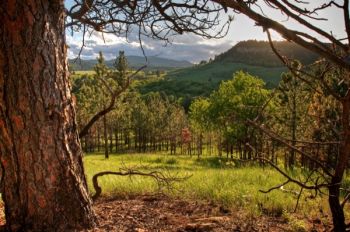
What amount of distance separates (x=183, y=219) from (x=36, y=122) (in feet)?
6.09

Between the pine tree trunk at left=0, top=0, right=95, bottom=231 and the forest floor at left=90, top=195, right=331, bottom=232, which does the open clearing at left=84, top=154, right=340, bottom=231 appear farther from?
the pine tree trunk at left=0, top=0, right=95, bottom=231

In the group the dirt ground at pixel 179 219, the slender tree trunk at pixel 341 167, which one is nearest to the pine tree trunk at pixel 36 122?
the dirt ground at pixel 179 219

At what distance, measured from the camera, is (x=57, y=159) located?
10.7 feet

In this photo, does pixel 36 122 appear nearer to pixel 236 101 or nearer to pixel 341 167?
pixel 341 167

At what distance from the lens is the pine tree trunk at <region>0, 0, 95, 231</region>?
3148 mm

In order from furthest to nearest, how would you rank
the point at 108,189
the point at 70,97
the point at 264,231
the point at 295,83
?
the point at 295,83 → the point at 108,189 → the point at 264,231 → the point at 70,97

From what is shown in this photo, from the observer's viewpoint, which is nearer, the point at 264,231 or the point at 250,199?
the point at 264,231

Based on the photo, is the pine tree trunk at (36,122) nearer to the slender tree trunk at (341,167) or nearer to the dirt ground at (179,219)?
the dirt ground at (179,219)

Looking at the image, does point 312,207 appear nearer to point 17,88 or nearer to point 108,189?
point 108,189

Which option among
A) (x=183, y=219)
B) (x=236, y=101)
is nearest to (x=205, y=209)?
(x=183, y=219)

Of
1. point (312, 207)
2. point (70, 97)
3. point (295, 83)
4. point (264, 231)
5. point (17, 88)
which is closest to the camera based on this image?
point (17, 88)

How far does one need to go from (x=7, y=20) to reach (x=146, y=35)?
195 centimetres

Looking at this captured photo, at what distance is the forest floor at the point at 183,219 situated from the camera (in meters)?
3.76

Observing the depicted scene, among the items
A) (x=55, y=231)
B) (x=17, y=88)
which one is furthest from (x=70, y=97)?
(x=55, y=231)
